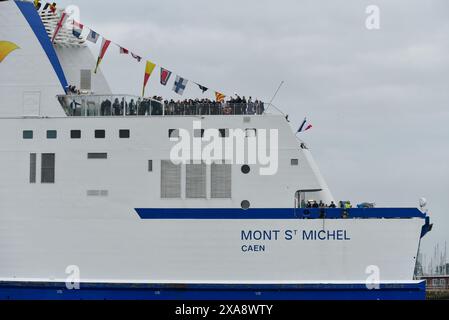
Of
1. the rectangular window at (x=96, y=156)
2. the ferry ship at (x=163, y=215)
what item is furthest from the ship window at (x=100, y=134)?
the rectangular window at (x=96, y=156)

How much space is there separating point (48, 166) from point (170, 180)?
361 centimetres

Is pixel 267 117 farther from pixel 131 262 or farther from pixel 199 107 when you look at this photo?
pixel 131 262

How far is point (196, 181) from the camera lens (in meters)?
31.3

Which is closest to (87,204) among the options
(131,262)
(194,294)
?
(131,262)

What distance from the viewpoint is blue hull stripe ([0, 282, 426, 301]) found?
1201 inches

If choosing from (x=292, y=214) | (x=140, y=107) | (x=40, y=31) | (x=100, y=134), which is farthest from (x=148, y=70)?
(x=292, y=214)

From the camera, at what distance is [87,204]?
31.5 m

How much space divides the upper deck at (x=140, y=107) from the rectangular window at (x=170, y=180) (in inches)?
64.0

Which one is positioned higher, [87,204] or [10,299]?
[87,204]

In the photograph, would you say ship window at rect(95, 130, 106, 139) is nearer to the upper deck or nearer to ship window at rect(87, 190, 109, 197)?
the upper deck

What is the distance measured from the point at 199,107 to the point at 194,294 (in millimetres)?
5380

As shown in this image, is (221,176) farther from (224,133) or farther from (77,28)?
(77,28)

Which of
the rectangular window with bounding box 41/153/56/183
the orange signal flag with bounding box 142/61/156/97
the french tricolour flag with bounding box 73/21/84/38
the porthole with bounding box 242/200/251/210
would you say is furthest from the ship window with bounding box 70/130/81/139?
the porthole with bounding box 242/200/251/210

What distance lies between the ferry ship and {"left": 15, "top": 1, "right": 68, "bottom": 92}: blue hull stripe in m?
0.07
